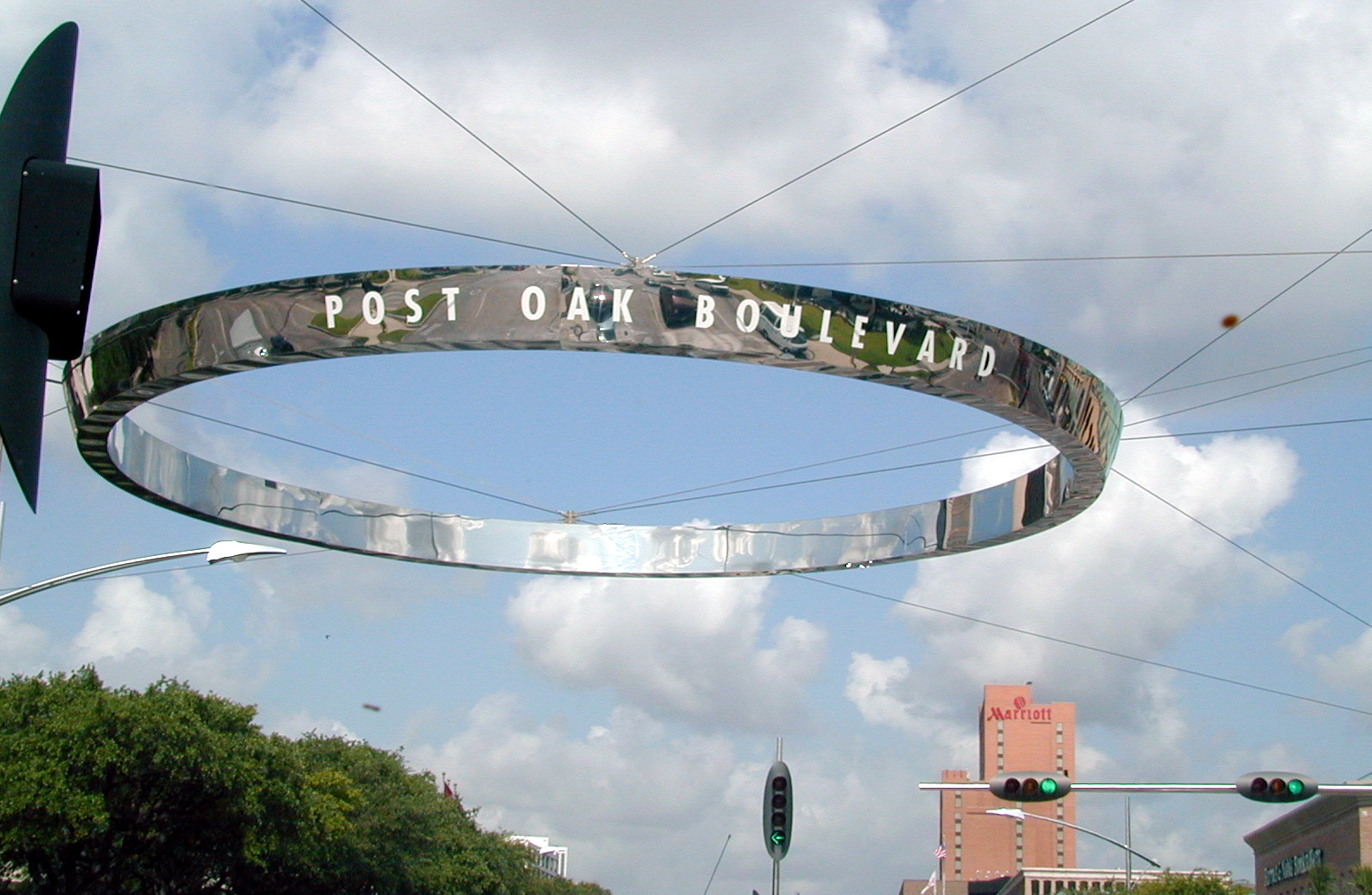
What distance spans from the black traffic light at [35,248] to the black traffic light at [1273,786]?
85.8 feet

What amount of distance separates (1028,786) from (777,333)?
16765 mm

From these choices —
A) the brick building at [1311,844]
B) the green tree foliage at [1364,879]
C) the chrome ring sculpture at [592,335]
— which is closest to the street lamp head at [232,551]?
the chrome ring sculpture at [592,335]

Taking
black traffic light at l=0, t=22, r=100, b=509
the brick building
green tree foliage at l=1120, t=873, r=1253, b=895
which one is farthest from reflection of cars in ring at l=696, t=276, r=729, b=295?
the brick building

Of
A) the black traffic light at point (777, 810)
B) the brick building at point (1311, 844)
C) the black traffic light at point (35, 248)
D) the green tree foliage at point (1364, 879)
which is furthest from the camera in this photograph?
the brick building at point (1311, 844)

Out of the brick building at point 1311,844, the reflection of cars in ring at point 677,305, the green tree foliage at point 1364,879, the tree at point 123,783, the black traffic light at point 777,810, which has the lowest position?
the brick building at point 1311,844

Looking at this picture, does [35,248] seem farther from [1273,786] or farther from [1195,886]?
[1195,886]

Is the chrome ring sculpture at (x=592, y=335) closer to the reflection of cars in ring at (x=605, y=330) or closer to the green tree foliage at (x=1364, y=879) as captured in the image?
the reflection of cars in ring at (x=605, y=330)

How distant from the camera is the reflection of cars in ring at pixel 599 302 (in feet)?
49.1

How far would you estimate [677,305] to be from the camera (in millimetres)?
14992

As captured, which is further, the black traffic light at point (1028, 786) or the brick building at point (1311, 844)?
the brick building at point (1311, 844)

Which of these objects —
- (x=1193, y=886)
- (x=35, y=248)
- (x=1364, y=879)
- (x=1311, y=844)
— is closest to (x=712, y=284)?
(x=35, y=248)

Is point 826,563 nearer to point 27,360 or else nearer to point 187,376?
point 187,376

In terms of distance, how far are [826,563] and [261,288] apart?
12.1m

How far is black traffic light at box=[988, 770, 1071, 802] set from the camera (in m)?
28.9
